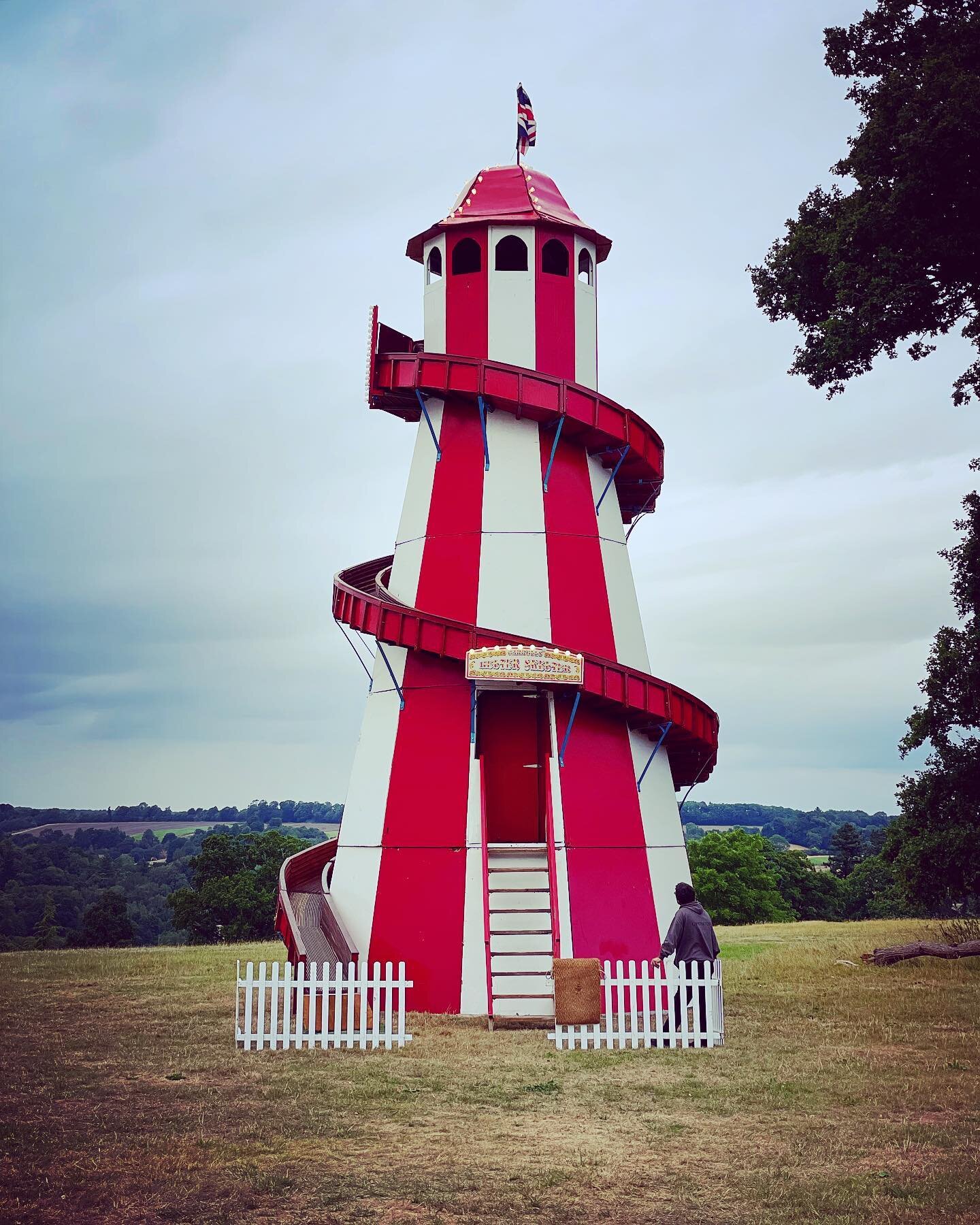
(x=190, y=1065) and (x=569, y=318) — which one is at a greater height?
(x=569, y=318)

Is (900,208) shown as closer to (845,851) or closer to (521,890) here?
(521,890)

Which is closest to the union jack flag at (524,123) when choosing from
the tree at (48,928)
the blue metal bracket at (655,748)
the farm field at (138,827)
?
the blue metal bracket at (655,748)

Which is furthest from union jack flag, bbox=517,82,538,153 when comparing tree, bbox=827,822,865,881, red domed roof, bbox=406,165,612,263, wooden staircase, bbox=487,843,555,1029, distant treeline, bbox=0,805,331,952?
tree, bbox=827,822,865,881

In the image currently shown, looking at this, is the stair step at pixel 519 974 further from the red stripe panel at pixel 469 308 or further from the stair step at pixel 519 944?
the red stripe panel at pixel 469 308

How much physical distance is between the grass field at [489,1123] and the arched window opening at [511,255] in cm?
1176

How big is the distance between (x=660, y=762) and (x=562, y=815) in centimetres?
240

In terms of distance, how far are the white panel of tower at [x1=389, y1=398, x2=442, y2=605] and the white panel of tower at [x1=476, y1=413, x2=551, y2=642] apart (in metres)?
1.07

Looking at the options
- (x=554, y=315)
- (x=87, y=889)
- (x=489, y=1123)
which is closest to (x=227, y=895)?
(x=87, y=889)

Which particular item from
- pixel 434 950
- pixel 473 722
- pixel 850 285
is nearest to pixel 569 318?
pixel 850 285

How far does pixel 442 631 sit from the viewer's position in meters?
18.5

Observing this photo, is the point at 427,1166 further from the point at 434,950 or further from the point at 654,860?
the point at 654,860

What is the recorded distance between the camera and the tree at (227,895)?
58.8 m

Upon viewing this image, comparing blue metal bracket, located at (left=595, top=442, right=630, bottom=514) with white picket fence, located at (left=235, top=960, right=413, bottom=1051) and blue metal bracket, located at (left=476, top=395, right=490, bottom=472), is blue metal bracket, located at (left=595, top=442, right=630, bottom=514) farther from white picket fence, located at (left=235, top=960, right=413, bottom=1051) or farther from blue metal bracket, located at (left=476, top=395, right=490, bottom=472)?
white picket fence, located at (left=235, top=960, right=413, bottom=1051)

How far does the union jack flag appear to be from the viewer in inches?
890
